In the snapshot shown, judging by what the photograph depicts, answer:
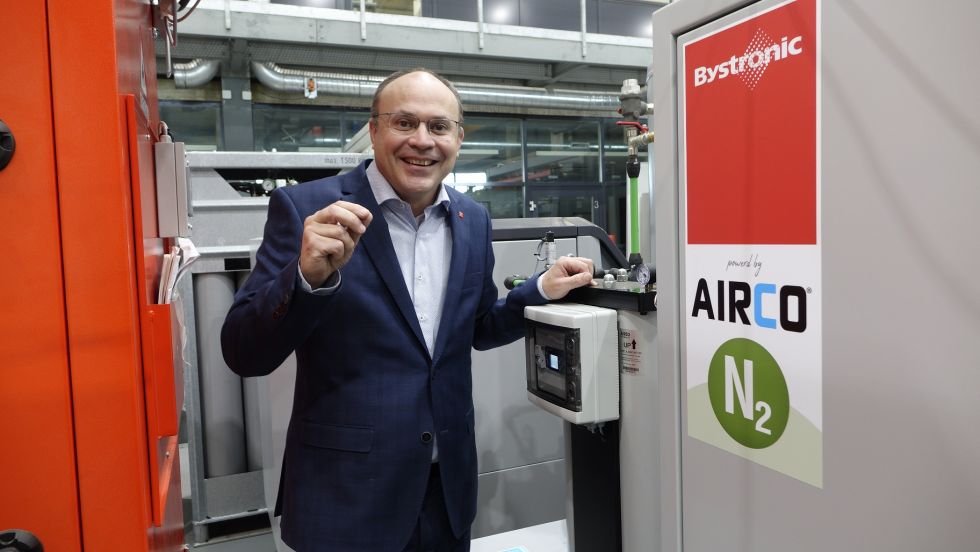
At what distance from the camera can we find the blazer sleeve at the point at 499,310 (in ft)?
5.69

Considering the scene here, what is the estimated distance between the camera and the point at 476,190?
9.82 m

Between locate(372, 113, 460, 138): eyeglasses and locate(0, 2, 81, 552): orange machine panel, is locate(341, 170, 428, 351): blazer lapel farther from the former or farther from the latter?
locate(0, 2, 81, 552): orange machine panel

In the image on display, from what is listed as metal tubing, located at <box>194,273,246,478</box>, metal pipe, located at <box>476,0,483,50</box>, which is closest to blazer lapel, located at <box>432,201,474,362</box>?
metal tubing, located at <box>194,273,246,478</box>

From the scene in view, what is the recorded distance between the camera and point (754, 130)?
1006 mm

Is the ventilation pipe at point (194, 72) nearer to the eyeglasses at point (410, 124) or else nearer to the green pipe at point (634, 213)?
the eyeglasses at point (410, 124)

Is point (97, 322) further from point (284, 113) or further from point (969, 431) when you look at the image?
point (284, 113)

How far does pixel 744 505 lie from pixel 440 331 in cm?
75

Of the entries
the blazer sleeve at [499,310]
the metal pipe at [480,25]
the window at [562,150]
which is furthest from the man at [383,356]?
the window at [562,150]

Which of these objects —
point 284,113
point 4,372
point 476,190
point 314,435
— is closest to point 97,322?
point 4,372

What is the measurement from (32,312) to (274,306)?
0.62m

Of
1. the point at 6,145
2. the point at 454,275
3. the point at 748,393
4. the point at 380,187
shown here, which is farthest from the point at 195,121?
the point at 748,393

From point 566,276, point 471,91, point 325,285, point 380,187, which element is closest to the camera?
point 325,285

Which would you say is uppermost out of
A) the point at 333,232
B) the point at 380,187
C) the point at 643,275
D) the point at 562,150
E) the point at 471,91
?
the point at 471,91

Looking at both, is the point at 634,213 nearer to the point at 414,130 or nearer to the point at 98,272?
the point at 414,130
